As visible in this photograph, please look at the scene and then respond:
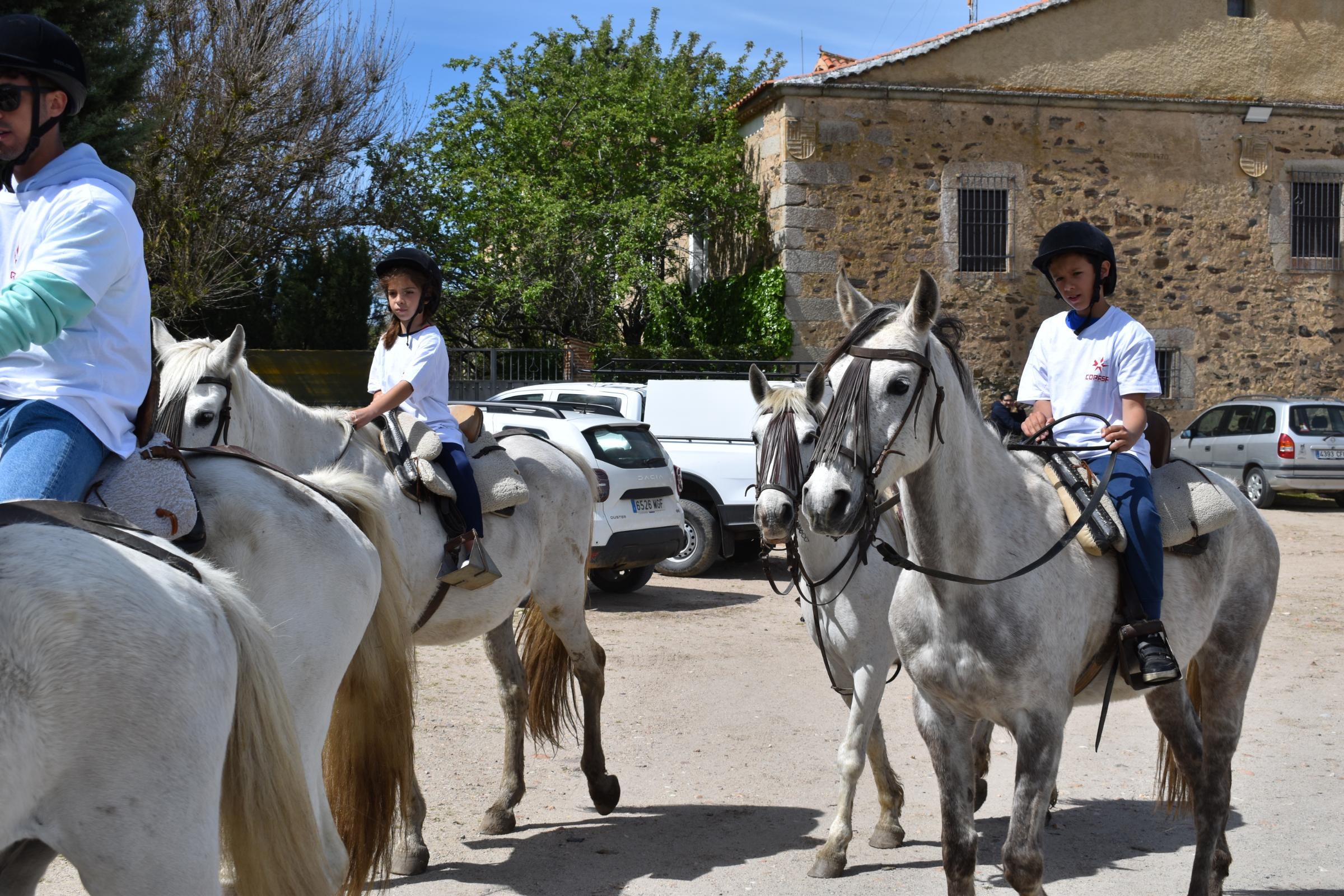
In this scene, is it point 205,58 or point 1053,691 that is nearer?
point 1053,691

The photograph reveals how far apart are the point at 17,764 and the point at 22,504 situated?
0.52 m

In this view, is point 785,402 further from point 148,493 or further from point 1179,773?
point 148,493

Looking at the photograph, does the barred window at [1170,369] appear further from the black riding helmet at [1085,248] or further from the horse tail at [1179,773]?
the black riding helmet at [1085,248]

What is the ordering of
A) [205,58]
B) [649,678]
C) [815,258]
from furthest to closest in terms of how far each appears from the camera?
[815,258] < [205,58] < [649,678]

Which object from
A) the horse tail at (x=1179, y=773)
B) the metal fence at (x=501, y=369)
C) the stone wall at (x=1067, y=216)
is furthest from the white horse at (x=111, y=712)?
the stone wall at (x=1067, y=216)

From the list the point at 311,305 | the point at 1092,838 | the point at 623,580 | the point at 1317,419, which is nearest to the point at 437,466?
the point at 1092,838

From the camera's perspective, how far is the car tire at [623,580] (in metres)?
12.2

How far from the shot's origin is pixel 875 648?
5164mm

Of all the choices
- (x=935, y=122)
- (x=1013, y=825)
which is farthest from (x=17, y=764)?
(x=935, y=122)

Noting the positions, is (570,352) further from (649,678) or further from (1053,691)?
(1053,691)

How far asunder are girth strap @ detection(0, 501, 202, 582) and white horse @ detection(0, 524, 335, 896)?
0.03 metres

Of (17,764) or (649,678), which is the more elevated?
(17,764)

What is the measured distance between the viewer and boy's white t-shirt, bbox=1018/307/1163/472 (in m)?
4.30

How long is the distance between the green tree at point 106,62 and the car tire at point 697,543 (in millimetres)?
6686
